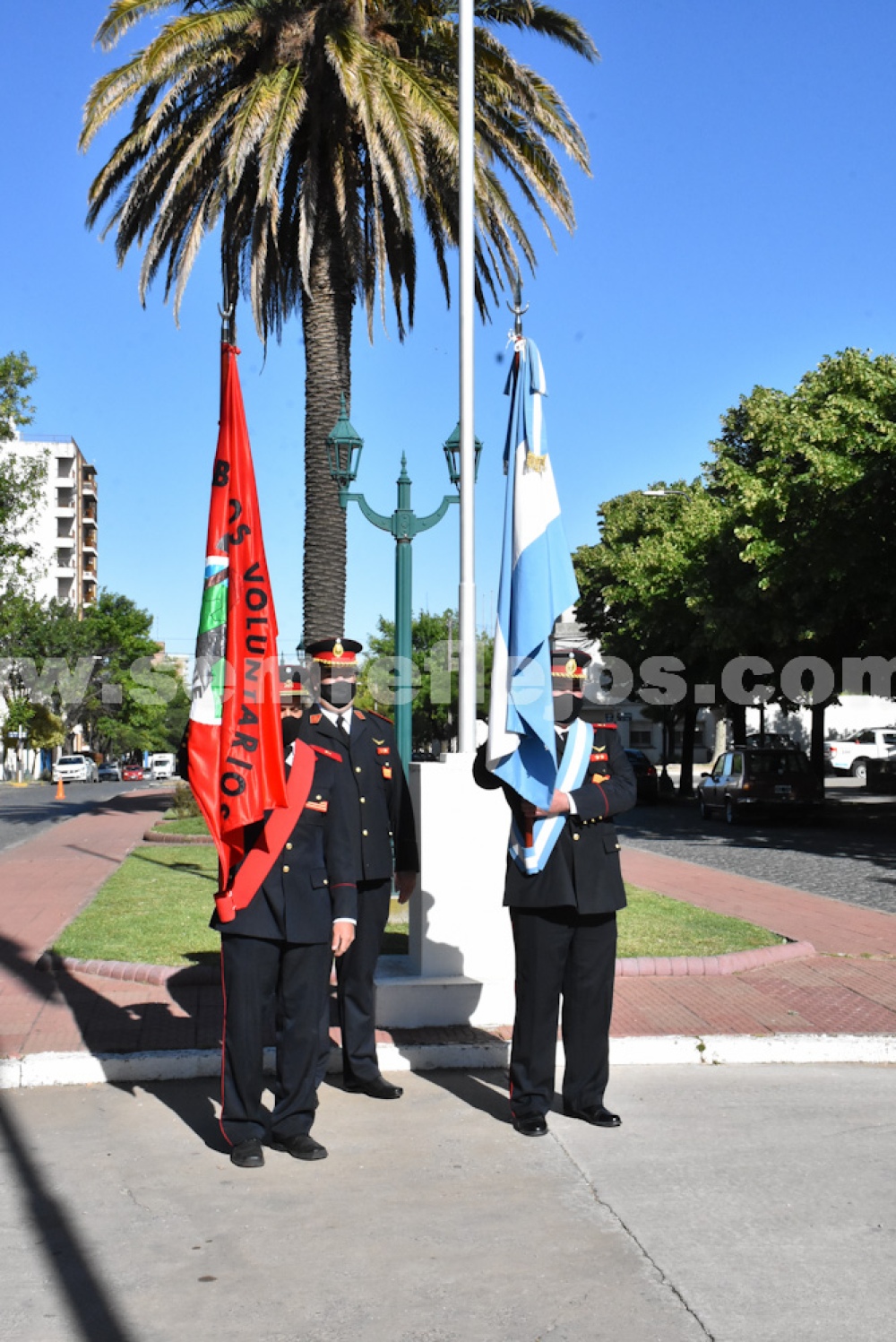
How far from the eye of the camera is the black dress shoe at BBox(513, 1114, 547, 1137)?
5539mm

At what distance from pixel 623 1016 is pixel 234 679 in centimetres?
342

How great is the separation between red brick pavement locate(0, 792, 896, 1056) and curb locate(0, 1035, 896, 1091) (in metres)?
0.22

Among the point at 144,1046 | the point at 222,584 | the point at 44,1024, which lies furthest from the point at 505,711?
the point at 44,1024

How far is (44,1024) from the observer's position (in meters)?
7.39

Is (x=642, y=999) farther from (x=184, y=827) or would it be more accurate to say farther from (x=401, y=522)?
(x=184, y=827)

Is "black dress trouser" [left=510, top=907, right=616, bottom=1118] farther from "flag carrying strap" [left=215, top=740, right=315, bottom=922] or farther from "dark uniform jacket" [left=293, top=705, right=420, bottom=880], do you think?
"flag carrying strap" [left=215, top=740, right=315, bottom=922]

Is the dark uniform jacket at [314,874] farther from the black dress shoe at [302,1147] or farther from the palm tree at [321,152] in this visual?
the palm tree at [321,152]

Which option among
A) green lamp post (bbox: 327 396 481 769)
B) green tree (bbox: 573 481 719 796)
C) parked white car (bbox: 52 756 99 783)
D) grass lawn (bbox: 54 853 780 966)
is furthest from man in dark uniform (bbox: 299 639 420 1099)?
parked white car (bbox: 52 756 99 783)

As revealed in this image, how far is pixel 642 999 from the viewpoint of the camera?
807cm

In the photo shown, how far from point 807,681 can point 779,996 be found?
2302 cm

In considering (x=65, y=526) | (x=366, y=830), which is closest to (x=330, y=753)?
(x=366, y=830)

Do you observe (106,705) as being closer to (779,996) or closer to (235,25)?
(235,25)

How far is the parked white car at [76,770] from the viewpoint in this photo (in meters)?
73.4

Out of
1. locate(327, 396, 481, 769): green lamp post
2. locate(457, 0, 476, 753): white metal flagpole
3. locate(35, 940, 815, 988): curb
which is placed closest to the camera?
locate(35, 940, 815, 988): curb
